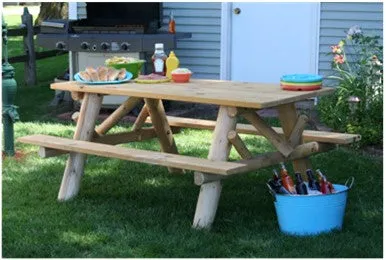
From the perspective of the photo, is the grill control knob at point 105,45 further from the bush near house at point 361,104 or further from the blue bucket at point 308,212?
the blue bucket at point 308,212

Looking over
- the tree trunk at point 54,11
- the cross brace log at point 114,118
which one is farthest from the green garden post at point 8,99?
the tree trunk at point 54,11

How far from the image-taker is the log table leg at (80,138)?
6156 mm

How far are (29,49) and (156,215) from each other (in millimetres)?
7298

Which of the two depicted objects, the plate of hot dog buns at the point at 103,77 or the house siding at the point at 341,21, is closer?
the plate of hot dog buns at the point at 103,77

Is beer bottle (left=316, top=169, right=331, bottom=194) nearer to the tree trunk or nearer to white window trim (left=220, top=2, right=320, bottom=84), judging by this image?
white window trim (left=220, top=2, right=320, bottom=84)

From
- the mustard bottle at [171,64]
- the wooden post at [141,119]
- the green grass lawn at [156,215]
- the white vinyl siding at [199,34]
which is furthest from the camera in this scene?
the white vinyl siding at [199,34]

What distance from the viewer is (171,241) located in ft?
16.7

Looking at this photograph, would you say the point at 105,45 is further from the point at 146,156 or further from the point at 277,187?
the point at 277,187

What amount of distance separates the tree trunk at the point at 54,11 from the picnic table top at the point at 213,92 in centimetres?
958

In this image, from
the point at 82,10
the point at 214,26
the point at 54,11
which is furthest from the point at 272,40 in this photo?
the point at 54,11

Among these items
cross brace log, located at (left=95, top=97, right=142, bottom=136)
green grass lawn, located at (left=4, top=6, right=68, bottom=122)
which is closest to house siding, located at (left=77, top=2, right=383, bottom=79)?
green grass lawn, located at (left=4, top=6, right=68, bottom=122)

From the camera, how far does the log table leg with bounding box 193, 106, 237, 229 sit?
5.29 meters

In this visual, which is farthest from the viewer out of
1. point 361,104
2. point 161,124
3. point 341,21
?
point 341,21

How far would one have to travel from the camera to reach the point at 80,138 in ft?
20.6
